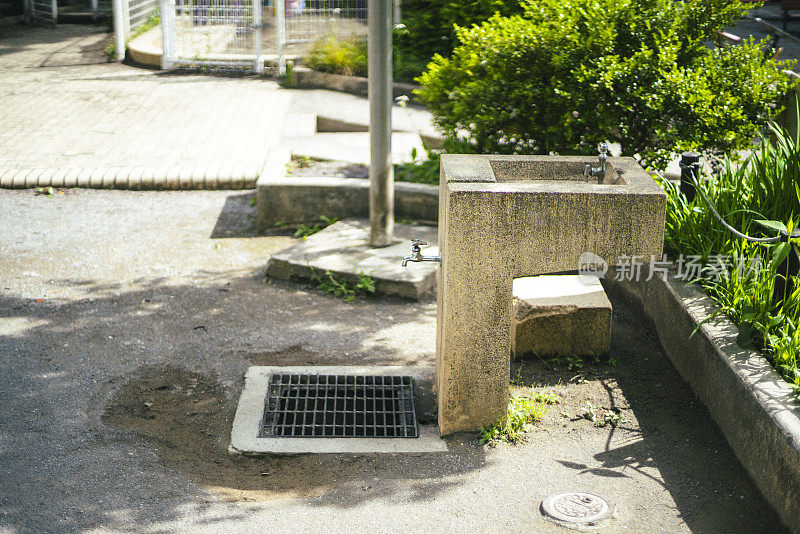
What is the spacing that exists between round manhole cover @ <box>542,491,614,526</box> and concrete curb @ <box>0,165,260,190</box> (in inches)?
212

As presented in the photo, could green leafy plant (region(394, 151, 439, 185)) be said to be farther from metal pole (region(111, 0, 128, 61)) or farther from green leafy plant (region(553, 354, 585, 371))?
metal pole (region(111, 0, 128, 61))

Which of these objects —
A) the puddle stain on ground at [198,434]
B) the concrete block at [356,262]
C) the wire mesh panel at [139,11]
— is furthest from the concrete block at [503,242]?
the wire mesh panel at [139,11]

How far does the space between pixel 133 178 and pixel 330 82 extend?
5.01m

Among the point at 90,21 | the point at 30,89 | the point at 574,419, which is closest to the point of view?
the point at 574,419

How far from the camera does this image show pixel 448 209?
12.7 feet

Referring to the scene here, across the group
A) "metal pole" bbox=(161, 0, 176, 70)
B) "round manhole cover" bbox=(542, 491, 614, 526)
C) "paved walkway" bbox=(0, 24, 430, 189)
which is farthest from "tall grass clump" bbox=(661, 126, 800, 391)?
"metal pole" bbox=(161, 0, 176, 70)

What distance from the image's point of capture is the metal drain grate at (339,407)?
4367 mm

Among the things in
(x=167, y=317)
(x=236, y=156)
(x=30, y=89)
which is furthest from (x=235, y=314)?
(x=30, y=89)

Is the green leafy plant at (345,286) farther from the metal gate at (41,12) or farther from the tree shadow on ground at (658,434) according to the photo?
the metal gate at (41,12)

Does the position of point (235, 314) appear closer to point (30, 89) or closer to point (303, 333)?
point (303, 333)

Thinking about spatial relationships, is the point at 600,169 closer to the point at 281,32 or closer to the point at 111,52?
the point at 281,32

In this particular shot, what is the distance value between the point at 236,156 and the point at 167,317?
3.63 m

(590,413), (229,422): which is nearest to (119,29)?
(229,422)

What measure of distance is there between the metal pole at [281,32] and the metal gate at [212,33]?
0.33 m
